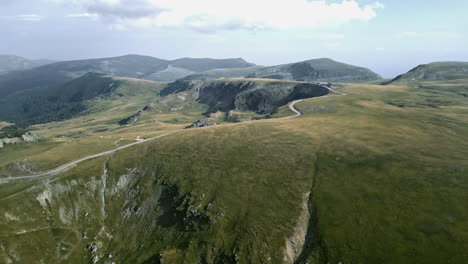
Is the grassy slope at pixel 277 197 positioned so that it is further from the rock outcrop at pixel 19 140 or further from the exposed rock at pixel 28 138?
the exposed rock at pixel 28 138

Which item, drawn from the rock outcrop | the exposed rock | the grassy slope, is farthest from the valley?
the exposed rock

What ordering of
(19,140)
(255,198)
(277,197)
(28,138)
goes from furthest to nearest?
(28,138) → (19,140) → (255,198) → (277,197)

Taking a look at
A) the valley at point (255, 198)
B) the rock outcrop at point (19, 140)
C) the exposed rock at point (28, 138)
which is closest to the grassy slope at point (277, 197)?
the valley at point (255, 198)

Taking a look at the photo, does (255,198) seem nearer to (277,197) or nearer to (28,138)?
(277,197)

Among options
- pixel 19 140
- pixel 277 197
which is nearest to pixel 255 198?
pixel 277 197

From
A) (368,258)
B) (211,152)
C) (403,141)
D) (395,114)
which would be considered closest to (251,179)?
(211,152)

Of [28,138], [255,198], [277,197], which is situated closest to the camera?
[277,197]

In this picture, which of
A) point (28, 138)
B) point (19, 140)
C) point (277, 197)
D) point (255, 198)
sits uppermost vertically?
point (277, 197)

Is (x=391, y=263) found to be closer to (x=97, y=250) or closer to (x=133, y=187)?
(x=97, y=250)

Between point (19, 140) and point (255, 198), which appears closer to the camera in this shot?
point (255, 198)

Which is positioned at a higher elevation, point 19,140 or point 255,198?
point 255,198
